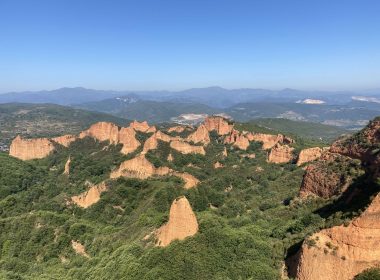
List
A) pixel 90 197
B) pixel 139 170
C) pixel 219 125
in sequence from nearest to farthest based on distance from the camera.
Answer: pixel 90 197
pixel 139 170
pixel 219 125

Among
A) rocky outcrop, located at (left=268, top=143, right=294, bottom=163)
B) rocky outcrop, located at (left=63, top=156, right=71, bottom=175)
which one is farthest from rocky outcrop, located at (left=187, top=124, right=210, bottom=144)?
rocky outcrop, located at (left=63, top=156, right=71, bottom=175)

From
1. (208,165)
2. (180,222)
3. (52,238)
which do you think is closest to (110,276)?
(180,222)

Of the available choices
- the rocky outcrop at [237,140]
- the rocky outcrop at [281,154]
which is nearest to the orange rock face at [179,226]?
the rocky outcrop at [281,154]

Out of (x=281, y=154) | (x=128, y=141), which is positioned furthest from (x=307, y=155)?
(x=128, y=141)

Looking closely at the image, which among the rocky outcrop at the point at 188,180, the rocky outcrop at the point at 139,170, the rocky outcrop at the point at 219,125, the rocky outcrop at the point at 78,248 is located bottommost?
the rocky outcrop at the point at 78,248

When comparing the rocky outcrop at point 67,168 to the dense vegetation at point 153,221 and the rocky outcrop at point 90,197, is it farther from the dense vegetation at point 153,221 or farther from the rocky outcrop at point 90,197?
the rocky outcrop at point 90,197

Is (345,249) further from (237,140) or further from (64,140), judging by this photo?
(64,140)
